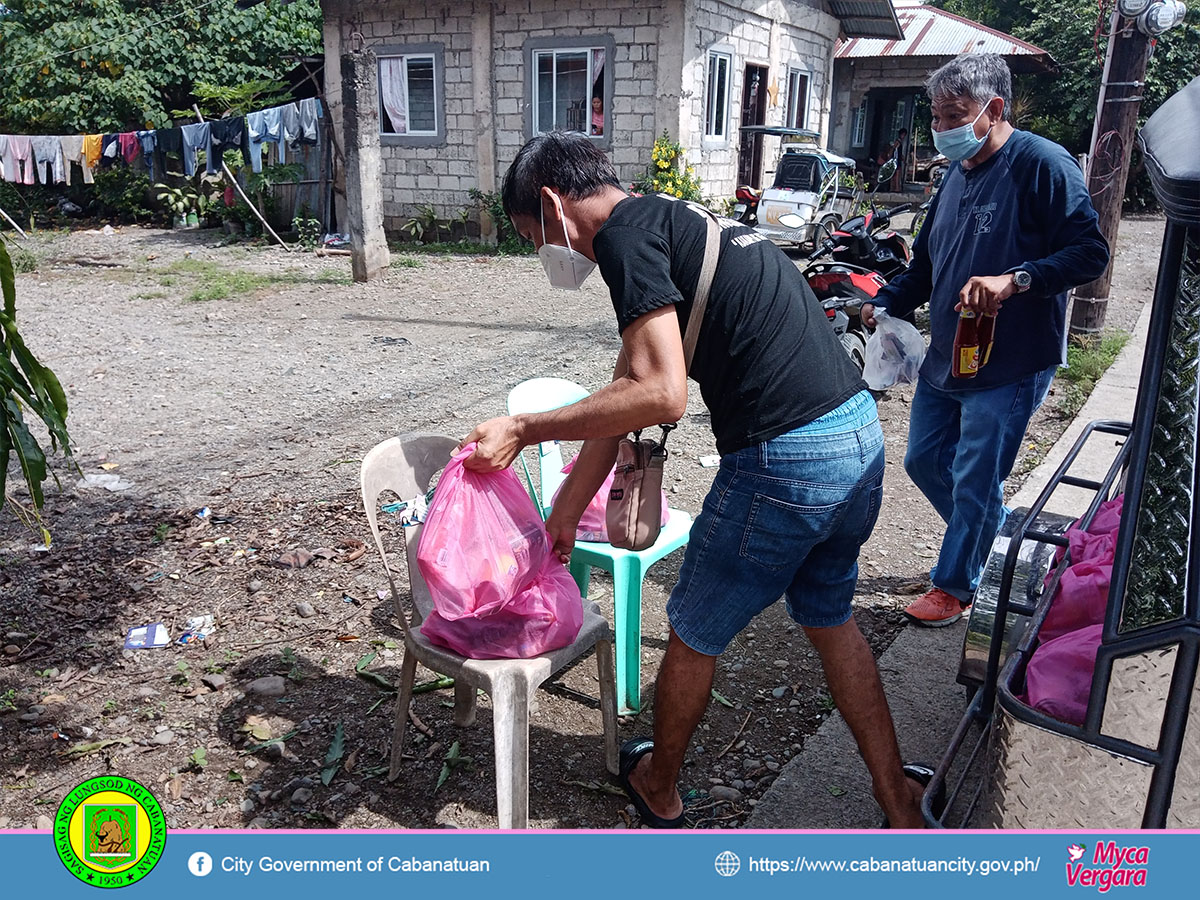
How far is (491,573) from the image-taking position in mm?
2209

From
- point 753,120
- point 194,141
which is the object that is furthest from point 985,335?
point 194,141

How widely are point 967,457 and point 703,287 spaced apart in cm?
142

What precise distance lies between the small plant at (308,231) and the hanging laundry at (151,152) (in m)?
2.87

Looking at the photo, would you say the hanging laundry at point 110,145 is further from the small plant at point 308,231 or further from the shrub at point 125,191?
the small plant at point 308,231

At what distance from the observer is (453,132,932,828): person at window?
202cm

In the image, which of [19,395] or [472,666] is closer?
[472,666]

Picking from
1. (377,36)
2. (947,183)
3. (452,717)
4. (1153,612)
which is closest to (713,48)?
(377,36)

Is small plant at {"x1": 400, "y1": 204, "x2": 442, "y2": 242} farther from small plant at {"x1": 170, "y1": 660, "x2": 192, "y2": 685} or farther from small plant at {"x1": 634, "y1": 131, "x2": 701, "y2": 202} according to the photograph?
small plant at {"x1": 170, "y1": 660, "x2": 192, "y2": 685}

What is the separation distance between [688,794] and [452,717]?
31.9 inches

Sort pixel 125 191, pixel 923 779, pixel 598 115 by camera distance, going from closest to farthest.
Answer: pixel 923 779, pixel 598 115, pixel 125 191

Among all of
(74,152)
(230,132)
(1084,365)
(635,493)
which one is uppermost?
(230,132)

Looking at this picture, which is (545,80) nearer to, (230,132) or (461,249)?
(461,249)

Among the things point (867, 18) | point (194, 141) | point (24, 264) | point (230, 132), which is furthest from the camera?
point (867, 18)

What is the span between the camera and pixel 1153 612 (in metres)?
1.41
